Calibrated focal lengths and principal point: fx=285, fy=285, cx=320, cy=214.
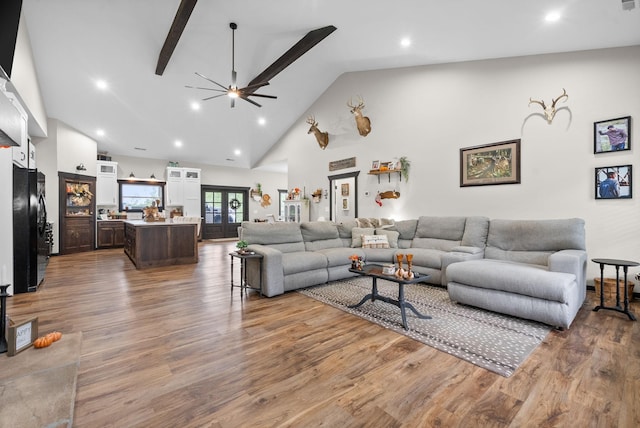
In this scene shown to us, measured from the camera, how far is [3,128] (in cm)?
150

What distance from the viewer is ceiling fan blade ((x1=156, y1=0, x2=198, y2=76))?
3.83 meters

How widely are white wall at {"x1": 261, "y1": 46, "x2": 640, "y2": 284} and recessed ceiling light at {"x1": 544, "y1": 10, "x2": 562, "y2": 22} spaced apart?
91cm

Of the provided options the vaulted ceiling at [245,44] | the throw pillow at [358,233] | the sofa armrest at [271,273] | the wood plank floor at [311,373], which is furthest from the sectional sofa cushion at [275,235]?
the vaulted ceiling at [245,44]

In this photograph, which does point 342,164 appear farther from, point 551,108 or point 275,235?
point 551,108

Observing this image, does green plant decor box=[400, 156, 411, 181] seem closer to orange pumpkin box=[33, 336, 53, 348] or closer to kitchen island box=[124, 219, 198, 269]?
kitchen island box=[124, 219, 198, 269]

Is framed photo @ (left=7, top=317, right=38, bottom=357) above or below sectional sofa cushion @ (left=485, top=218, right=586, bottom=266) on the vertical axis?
below

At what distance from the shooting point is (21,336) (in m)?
2.12

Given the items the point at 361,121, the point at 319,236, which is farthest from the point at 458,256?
the point at 361,121

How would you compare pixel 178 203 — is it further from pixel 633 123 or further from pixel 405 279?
pixel 633 123

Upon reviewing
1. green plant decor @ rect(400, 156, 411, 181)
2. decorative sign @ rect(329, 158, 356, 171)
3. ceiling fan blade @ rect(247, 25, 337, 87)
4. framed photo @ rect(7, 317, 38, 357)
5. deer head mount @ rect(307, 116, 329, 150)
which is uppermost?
ceiling fan blade @ rect(247, 25, 337, 87)

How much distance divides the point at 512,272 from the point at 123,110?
8.36 m

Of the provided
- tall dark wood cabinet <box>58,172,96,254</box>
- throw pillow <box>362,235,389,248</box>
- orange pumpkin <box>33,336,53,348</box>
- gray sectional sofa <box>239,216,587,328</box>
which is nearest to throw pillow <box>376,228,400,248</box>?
gray sectional sofa <box>239,216,587,328</box>

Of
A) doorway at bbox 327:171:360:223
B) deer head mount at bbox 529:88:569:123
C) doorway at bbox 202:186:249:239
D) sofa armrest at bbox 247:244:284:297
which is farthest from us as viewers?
doorway at bbox 202:186:249:239

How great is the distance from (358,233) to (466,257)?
71.0 inches
